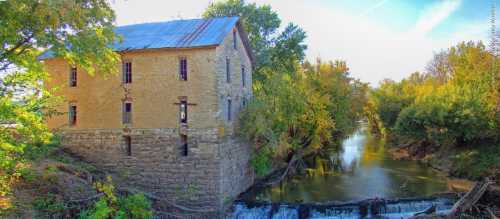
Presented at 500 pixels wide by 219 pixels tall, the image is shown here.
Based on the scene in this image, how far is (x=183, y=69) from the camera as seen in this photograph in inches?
750

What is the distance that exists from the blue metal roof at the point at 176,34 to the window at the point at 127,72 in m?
0.83

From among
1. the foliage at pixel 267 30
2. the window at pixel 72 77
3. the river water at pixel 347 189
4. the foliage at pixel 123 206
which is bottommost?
the river water at pixel 347 189

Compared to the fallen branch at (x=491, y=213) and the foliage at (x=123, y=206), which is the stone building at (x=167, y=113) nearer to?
the foliage at (x=123, y=206)

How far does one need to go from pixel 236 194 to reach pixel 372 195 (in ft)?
26.7

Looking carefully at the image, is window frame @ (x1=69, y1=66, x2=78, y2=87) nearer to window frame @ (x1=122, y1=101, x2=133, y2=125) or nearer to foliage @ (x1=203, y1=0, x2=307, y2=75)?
window frame @ (x1=122, y1=101, x2=133, y2=125)

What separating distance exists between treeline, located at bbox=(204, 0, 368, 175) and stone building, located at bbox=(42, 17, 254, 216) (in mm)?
5163

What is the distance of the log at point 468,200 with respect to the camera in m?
17.1

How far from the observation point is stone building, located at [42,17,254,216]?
1844 cm

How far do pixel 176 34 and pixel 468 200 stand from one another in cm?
1710

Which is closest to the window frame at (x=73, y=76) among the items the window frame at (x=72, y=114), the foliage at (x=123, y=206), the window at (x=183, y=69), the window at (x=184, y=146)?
the window frame at (x=72, y=114)

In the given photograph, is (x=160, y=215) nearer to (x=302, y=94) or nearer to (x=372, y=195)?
(x=372, y=195)

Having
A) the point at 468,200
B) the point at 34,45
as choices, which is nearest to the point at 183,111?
the point at 34,45

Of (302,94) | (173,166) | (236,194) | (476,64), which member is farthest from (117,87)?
(476,64)

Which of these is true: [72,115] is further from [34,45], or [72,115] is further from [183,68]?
[34,45]
